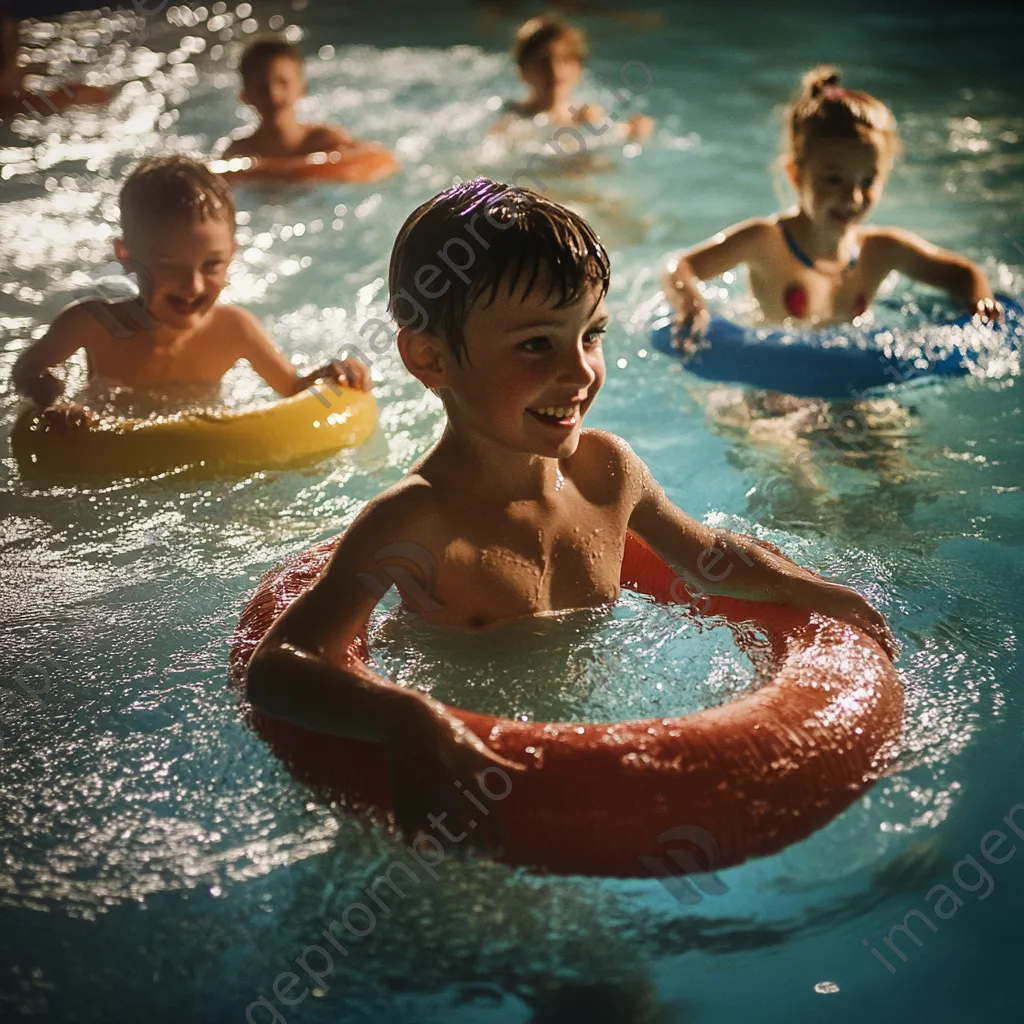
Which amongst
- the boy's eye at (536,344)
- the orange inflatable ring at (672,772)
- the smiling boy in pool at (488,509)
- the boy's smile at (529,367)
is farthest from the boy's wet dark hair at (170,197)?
the orange inflatable ring at (672,772)

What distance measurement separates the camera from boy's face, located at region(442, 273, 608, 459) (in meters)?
2.26

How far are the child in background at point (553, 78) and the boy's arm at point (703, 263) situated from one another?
3.01m

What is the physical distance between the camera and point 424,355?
237 centimetres

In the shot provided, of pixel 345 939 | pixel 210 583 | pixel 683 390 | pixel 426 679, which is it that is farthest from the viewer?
pixel 683 390

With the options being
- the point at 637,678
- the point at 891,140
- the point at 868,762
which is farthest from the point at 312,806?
the point at 891,140

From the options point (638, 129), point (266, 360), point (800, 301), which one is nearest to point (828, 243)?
point (800, 301)

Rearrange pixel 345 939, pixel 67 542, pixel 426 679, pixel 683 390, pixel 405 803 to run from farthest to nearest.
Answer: pixel 683 390
pixel 67 542
pixel 426 679
pixel 345 939
pixel 405 803

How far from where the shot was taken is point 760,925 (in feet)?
7.09

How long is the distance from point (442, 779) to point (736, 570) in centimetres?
97

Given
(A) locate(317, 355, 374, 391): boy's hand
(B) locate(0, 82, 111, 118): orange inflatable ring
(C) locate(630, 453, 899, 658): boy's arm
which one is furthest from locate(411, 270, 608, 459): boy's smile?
(B) locate(0, 82, 111, 118): orange inflatable ring

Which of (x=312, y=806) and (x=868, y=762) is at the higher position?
(x=868, y=762)

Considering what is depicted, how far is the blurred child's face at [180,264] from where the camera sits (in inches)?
154

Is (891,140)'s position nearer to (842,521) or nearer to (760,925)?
(842,521)

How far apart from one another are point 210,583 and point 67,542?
0.52 m
